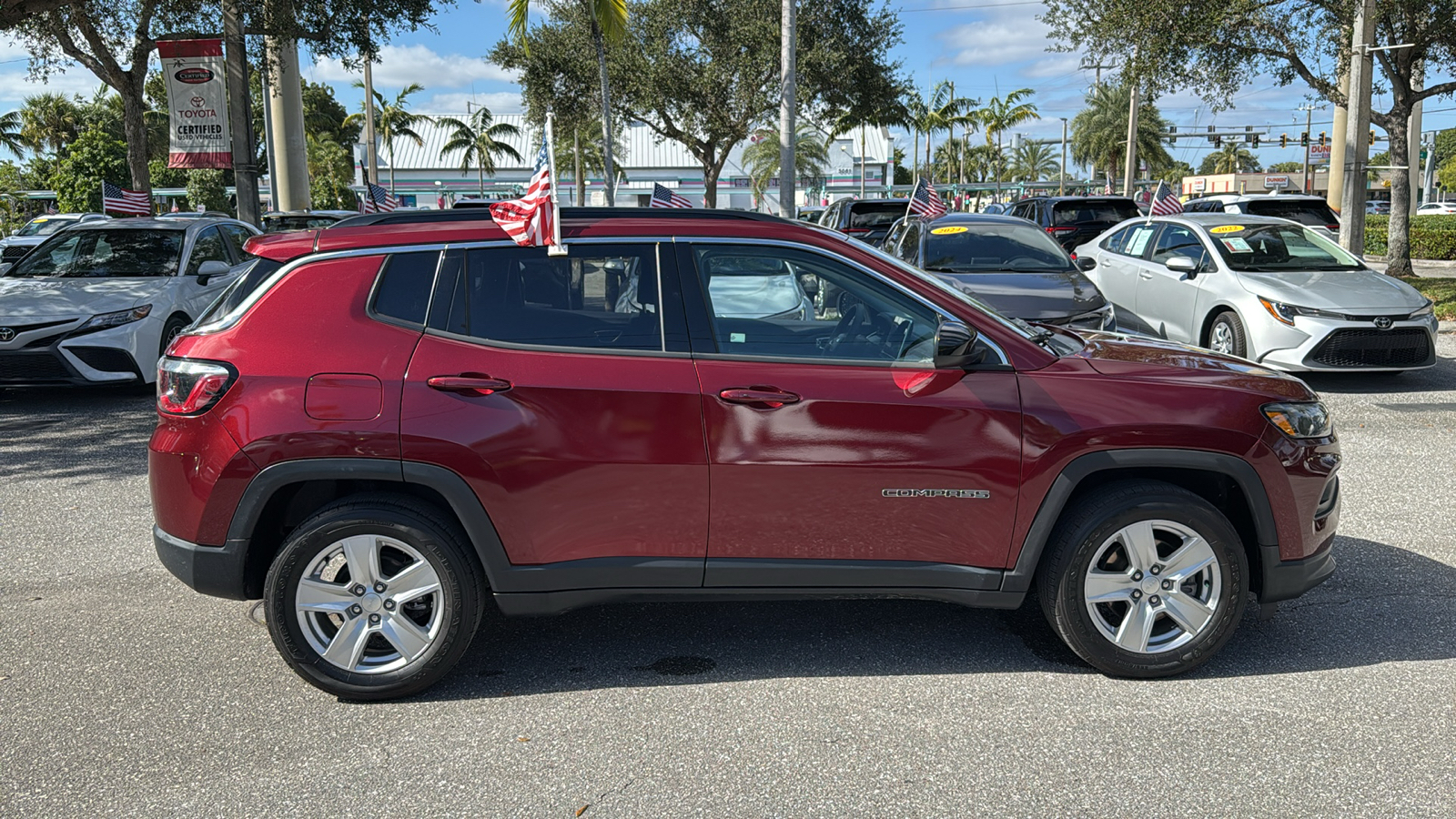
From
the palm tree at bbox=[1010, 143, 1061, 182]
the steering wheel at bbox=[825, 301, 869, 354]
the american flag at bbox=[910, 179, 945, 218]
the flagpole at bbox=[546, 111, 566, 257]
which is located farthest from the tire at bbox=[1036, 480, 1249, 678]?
the palm tree at bbox=[1010, 143, 1061, 182]

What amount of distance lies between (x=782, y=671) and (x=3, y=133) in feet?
245

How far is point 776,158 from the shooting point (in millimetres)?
64312

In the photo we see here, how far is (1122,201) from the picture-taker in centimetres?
1952

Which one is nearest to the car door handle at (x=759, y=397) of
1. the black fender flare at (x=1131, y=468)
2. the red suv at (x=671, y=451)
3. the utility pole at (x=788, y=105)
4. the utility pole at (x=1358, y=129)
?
the red suv at (x=671, y=451)

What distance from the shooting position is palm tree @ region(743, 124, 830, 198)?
208ft

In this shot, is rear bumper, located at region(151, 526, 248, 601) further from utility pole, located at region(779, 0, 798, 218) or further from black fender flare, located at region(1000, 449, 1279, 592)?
utility pole, located at region(779, 0, 798, 218)

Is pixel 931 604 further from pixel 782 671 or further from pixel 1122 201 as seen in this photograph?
pixel 1122 201

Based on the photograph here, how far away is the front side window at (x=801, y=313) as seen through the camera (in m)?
3.90

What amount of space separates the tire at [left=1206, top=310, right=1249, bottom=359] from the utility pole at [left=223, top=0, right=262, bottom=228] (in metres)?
12.9

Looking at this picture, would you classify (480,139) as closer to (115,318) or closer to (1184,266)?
(115,318)

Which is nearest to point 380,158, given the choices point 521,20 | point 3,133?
point 3,133

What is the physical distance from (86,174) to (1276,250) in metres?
37.7

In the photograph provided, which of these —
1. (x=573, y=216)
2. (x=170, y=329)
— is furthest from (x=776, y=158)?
(x=573, y=216)

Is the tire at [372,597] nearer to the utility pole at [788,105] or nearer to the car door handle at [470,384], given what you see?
the car door handle at [470,384]
